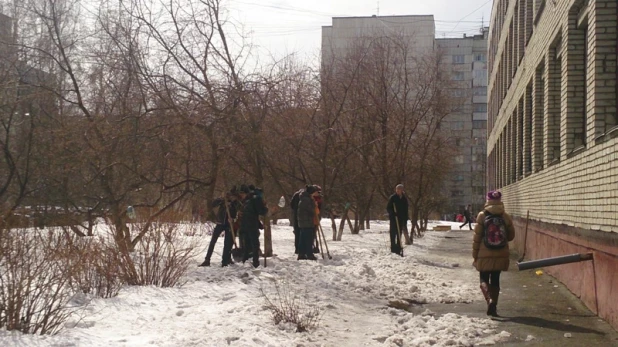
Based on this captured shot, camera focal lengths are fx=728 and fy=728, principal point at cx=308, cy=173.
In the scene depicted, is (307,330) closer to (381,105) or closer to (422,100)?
(381,105)

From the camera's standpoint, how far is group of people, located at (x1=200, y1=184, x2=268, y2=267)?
13.9 metres

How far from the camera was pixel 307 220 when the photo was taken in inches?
631

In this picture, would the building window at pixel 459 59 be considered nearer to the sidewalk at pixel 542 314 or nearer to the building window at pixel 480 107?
the building window at pixel 480 107

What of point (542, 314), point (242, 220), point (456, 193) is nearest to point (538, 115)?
point (242, 220)

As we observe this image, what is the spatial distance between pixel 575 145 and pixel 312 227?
6297mm

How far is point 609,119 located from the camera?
380 inches

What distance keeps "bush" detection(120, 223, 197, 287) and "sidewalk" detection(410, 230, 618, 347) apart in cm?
365

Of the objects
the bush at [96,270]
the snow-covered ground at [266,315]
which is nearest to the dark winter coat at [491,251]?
the snow-covered ground at [266,315]

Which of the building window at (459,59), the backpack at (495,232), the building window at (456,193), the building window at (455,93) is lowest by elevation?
the backpack at (495,232)

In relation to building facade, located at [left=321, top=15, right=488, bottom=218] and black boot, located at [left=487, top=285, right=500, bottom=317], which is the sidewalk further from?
building facade, located at [left=321, top=15, right=488, bottom=218]

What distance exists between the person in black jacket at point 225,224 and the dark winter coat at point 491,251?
5.75 meters

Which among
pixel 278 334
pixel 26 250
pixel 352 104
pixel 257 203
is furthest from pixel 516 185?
pixel 26 250

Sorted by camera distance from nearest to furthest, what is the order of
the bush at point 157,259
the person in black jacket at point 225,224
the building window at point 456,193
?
1. the bush at point 157,259
2. the person in black jacket at point 225,224
3. the building window at point 456,193

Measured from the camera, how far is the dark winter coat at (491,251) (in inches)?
378
